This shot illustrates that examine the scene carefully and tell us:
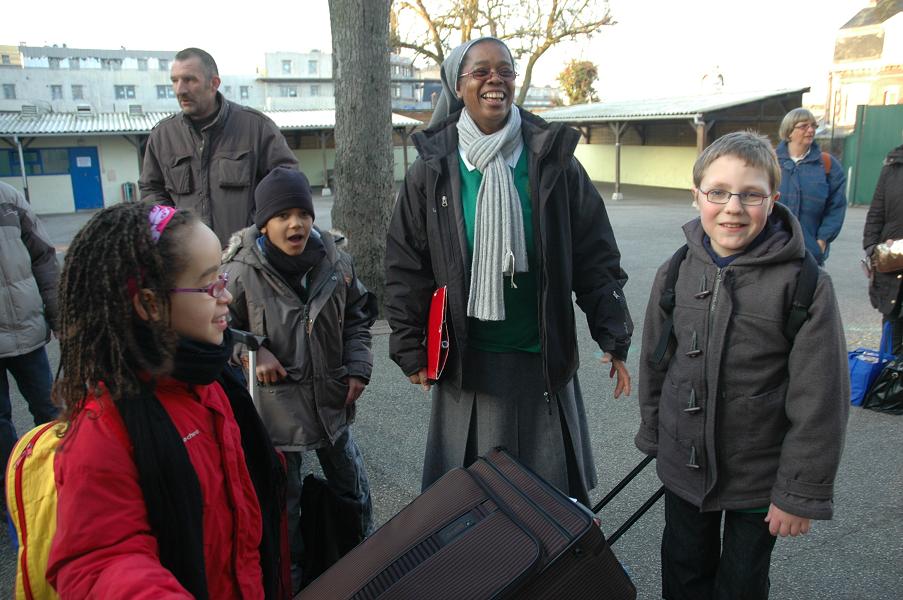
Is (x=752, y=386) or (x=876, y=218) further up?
(x=876, y=218)

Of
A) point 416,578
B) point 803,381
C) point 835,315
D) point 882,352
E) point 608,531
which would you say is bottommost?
point 608,531

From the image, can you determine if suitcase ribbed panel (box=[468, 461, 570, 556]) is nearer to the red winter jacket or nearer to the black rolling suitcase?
the black rolling suitcase

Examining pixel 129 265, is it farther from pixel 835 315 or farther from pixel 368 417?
pixel 368 417

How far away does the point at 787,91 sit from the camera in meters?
20.4

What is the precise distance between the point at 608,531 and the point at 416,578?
6.46 feet

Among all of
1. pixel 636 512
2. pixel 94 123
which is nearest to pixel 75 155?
pixel 94 123

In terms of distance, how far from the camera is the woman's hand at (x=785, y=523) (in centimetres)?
190

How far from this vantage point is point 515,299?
8.09 feet

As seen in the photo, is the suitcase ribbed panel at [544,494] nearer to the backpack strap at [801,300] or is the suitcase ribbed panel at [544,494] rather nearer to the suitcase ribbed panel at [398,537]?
the suitcase ribbed panel at [398,537]

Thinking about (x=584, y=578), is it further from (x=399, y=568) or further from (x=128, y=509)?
(x=128, y=509)

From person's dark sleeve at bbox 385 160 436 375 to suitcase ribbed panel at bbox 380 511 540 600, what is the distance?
105 cm

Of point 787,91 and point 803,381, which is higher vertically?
point 787,91


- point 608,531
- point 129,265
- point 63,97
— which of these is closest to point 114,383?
point 129,265

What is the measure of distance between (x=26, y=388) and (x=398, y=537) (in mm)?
2820
